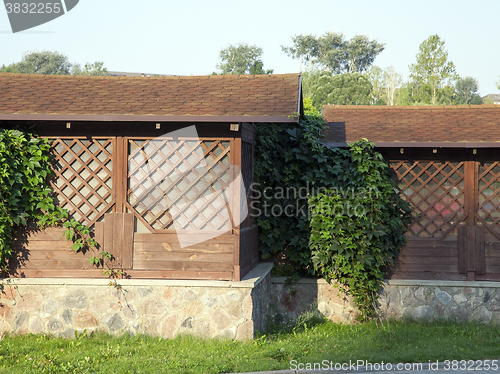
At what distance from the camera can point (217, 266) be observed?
6461 millimetres

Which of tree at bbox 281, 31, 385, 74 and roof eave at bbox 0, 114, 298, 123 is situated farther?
tree at bbox 281, 31, 385, 74

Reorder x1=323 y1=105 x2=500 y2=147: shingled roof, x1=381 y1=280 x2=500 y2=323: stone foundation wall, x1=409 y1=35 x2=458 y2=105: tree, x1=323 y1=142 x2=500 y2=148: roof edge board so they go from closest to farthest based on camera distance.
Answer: x1=323 y1=142 x2=500 y2=148: roof edge board, x1=381 y1=280 x2=500 y2=323: stone foundation wall, x1=323 y1=105 x2=500 y2=147: shingled roof, x1=409 y1=35 x2=458 y2=105: tree

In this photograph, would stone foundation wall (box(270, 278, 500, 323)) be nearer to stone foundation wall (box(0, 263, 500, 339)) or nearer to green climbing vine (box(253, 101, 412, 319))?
green climbing vine (box(253, 101, 412, 319))

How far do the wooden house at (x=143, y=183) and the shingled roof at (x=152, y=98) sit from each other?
4 cm

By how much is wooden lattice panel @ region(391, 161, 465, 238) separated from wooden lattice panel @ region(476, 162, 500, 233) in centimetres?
32

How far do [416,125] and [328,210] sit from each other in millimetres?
2713

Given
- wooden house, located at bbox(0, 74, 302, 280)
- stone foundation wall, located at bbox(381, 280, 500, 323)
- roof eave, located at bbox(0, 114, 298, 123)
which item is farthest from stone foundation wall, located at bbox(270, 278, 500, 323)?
roof eave, located at bbox(0, 114, 298, 123)

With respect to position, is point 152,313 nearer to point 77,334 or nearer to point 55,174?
point 77,334

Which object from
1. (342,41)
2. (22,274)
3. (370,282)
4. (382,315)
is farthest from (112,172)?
(342,41)

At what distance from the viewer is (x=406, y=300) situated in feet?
26.6

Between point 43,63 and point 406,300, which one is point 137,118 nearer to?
point 406,300

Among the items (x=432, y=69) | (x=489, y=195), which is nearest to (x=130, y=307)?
(x=489, y=195)

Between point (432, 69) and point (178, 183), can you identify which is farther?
point (432, 69)

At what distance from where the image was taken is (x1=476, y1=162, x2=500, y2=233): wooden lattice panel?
8164 millimetres
